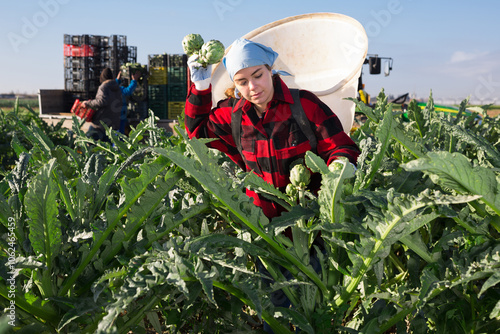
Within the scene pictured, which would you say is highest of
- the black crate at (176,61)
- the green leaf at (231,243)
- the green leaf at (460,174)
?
the black crate at (176,61)

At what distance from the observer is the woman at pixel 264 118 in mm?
1789

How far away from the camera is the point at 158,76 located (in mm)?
11938

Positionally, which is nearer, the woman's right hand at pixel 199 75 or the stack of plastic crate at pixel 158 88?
the woman's right hand at pixel 199 75

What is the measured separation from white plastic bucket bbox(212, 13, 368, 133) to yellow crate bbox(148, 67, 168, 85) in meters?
8.19

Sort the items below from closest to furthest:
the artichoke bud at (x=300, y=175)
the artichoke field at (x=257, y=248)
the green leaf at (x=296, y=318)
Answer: the artichoke field at (x=257, y=248), the green leaf at (x=296, y=318), the artichoke bud at (x=300, y=175)

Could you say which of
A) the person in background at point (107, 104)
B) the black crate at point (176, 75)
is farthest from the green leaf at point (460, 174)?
the black crate at point (176, 75)

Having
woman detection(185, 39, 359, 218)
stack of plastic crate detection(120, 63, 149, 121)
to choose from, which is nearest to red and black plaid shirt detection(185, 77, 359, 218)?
woman detection(185, 39, 359, 218)

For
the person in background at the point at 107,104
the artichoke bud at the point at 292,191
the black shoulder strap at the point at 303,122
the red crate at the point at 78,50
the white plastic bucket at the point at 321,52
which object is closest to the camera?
the artichoke bud at the point at 292,191

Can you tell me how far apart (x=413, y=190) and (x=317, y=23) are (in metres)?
3.08

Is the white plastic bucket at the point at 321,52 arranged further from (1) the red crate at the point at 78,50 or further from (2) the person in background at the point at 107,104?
(1) the red crate at the point at 78,50

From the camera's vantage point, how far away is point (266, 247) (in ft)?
4.04

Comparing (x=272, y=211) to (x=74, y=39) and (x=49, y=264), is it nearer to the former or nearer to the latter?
(x=49, y=264)

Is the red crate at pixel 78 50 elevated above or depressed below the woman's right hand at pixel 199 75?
above

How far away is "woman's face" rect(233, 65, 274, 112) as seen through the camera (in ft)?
5.89
